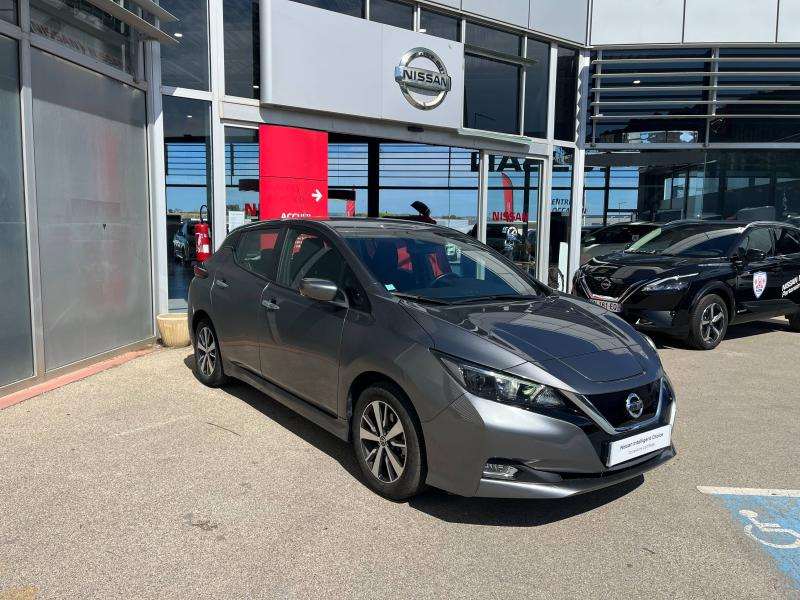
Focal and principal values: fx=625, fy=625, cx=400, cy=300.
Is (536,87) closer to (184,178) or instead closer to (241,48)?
(241,48)

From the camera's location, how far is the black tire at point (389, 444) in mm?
3264

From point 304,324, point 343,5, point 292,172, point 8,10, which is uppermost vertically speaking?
point 343,5

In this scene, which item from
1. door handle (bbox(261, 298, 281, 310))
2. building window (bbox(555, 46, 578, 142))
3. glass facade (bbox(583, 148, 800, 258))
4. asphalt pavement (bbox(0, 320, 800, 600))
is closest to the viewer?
asphalt pavement (bbox(0, 320, 800, 600))

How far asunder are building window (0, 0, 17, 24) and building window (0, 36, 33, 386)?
0.59 feet

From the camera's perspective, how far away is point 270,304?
14.9 feet

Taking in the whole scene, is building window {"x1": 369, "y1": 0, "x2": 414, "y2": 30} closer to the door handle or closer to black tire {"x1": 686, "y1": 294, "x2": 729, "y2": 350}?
black tire {"x1": 686, "y1": 294, "x2": 729, "y2": 350}

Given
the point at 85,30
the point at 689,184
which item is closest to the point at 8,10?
the point at 85,30

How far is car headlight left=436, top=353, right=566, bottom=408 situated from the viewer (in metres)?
3.03

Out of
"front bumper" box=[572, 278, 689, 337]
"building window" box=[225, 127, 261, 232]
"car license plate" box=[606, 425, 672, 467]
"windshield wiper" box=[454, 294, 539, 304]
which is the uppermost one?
"building window" box=[225, 127, 261, 232]

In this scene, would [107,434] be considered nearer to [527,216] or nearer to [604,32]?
[527,216]

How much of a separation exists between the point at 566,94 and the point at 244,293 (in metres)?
9.54

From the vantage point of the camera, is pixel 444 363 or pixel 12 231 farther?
pixel 12 231

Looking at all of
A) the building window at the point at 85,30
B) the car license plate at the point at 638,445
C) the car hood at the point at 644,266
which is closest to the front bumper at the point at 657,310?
the car hood at the point at 644,266

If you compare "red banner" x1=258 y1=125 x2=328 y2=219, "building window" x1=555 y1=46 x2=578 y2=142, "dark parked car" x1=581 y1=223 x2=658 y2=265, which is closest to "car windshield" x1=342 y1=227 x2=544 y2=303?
"red banner" x1=258 y1=125 x2=328 y2=219
